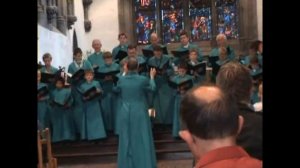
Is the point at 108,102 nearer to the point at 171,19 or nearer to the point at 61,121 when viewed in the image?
the point at 61,121

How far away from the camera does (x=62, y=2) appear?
1209 cm

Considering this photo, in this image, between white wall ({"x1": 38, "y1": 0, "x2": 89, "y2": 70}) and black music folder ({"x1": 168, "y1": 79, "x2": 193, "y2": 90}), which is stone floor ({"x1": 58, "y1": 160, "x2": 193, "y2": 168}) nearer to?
black music folder ({"x1": 168, "y1": 79, "x2": 193, "y2": 90})

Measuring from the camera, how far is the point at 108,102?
8.49 metres

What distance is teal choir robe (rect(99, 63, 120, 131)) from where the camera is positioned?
8461mm

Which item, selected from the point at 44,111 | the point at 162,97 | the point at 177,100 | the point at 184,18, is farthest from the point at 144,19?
the point at 44,111

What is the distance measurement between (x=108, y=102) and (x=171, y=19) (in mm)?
6287

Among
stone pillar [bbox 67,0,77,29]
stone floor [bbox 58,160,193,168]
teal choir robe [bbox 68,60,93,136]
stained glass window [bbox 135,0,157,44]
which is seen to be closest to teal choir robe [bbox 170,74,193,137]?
stone floor [bbox 58,160,193,168]

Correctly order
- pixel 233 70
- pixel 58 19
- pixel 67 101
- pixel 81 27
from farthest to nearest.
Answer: pixel 81 27
pixel 58 19
pixel 67 101
pixel 233 70

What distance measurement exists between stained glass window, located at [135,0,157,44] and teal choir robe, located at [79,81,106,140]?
6.10 meters

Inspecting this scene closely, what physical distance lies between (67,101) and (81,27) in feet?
18.5
